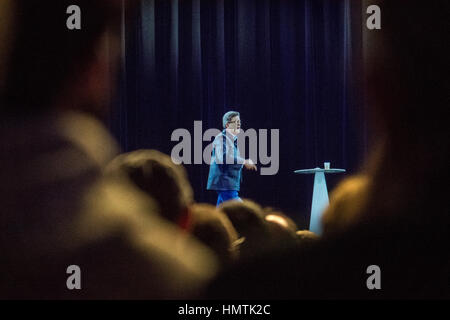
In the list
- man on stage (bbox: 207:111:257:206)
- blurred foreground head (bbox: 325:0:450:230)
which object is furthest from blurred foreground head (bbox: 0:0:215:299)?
man on stage (bbox: 207:111:257:206)

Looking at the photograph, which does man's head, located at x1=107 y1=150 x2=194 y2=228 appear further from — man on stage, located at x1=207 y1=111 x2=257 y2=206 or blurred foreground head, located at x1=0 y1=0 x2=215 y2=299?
man on stage, located at x1=207 y1=111 x2=257 y2=206

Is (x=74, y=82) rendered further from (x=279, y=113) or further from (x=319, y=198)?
(x=279, y=113)

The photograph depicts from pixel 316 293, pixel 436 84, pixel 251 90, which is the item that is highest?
pixel 251 90

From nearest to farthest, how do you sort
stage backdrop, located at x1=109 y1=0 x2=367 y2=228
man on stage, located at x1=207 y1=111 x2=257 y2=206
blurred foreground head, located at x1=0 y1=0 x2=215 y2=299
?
blurred foreground head, located at x1=0 y1=0 x2=215 y2=299
man on stage, located at x1=207 y1=111 x2=257 y2=206
stage backdrop, located at x1=109 y1=0 x2=367 y2=228

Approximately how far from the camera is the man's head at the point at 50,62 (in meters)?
0.68

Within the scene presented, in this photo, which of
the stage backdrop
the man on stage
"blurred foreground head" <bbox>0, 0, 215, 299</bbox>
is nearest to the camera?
"blurred foreground head" <bbox>0, 0, 215, 299</bbox>

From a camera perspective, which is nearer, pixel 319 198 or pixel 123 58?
pixel 319 198

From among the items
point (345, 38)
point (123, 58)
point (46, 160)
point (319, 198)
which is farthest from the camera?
point (345, 38)

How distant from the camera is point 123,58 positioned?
4141 mm

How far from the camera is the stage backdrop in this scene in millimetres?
4492

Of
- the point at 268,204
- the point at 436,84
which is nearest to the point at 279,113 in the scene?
the point at 268,204

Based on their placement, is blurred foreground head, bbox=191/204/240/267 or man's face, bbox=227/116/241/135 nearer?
blurred foreground head, bbox=191/204/240/267

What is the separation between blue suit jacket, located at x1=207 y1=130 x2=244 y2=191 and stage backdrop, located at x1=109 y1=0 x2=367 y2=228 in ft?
4.42

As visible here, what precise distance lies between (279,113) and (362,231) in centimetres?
407
